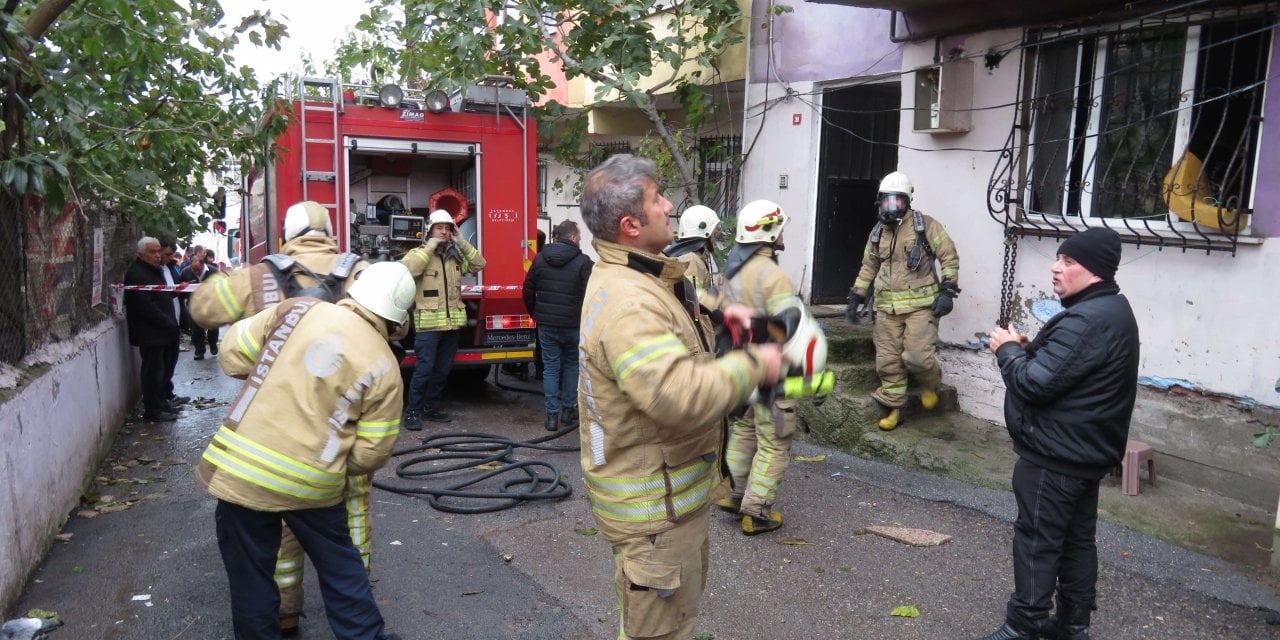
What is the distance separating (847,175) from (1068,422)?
5.92m

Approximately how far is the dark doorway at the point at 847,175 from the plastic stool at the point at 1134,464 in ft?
12.6

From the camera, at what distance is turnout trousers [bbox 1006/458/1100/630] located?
3.47 m

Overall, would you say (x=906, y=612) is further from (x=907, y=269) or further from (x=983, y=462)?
(x=907, y=269)

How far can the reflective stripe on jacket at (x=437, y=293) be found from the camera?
755cm

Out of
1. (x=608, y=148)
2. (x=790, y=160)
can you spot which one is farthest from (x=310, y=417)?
(x=608, y=148)

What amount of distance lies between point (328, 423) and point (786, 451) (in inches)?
107

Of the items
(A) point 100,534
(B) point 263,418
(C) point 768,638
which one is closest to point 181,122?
(A) point 100,534

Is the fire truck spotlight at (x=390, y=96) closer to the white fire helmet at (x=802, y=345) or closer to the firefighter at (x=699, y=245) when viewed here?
the firefighter at (x=699, y=245)

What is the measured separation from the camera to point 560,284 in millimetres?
7379

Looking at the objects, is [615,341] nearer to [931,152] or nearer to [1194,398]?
[1194,398]

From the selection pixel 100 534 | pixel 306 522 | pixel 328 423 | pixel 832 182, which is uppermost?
pixel 832 182

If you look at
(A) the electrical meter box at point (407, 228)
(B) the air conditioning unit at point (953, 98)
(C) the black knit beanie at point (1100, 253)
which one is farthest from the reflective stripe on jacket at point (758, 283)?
(A) the electrical meter box at point (407, 228)

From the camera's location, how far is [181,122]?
6570 mm

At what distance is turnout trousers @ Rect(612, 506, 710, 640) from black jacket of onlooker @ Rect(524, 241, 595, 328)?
4.74 meters
